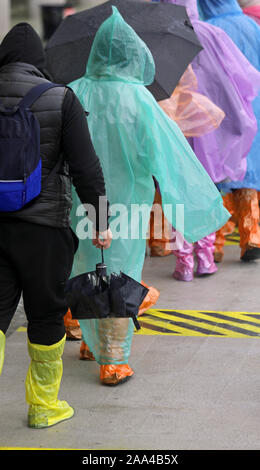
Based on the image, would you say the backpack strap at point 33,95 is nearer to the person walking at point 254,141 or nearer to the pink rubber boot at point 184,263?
the pink rubber boot at point 184,263

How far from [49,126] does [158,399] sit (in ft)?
4.81

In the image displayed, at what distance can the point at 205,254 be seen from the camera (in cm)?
640

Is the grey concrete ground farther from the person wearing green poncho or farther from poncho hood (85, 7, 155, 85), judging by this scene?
poncho hood (85, 7, 155, 85)

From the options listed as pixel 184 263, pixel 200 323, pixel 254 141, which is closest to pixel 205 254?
pixel 184 263

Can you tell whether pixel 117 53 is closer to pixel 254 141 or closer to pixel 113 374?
pixel 113 374

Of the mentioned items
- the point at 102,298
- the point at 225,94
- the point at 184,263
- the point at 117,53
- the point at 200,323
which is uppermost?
the point at 117,53

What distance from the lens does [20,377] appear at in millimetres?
4445

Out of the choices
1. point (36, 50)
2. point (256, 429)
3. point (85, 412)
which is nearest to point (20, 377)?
point (85, 412)

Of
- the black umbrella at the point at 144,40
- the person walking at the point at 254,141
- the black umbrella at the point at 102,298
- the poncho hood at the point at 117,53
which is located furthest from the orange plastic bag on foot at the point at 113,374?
the person walking at the point at 254,141

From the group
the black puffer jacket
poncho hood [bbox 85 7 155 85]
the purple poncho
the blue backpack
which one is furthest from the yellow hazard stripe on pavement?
the blue backpack

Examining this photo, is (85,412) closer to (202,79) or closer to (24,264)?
(24,264)

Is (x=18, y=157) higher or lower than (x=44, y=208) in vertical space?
higher

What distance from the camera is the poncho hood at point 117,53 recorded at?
13.5 ft

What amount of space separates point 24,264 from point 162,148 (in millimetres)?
998
